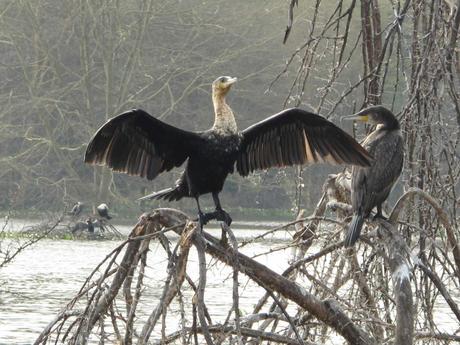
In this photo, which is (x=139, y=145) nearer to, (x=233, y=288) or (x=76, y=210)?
(x=233, y=288)

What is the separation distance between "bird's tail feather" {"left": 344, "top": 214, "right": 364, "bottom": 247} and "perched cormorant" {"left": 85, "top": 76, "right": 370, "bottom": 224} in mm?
214

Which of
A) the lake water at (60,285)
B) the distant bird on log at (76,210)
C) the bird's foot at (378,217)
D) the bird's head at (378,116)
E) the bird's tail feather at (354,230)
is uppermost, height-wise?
the bird's head at (378,116)

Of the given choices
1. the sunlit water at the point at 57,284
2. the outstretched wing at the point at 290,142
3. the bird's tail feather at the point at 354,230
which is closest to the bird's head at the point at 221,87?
the outstretched wing at the point at 290,142

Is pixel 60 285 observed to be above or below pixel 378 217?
below

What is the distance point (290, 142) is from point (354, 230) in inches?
25.8

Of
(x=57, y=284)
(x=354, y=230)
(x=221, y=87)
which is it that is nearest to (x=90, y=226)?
(x=57, y=284)

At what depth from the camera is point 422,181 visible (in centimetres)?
419

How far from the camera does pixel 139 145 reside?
4723 millimetres

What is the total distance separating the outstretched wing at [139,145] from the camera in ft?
14.8

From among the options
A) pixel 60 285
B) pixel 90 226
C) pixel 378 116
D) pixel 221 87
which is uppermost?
pixel 221 87

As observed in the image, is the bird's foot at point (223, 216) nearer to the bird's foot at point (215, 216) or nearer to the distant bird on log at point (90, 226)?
the bird's foot at point (215, 216)

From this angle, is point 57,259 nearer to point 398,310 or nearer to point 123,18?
point 123,18

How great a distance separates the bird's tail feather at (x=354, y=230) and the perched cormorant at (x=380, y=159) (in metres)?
0.19

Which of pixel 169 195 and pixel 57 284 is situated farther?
pixel 57 284
